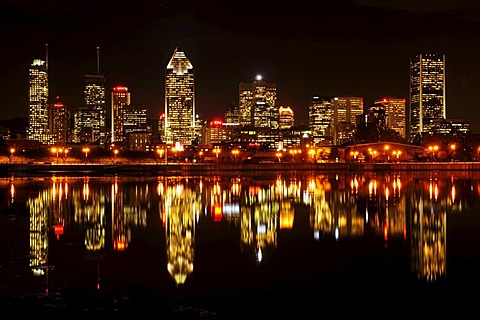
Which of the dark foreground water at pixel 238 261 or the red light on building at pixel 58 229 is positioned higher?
the red light on building at pixel 58 229

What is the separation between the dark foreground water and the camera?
1339cm

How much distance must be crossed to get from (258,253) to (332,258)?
2.27 meters

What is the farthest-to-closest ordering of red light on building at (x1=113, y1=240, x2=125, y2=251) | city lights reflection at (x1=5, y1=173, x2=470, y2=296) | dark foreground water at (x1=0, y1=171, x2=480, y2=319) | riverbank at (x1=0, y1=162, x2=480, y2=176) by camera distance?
riverbank at (x1=0, y1=162, x2=480, y2=176) < red light on building at (x1=113, y1=240, x2=125, y2=251) < city lights reflection at (x1=5, y1=173, x2=470, y2=296) < dark foreground water at (x1=0, y1=171, x2=480, y2=319)

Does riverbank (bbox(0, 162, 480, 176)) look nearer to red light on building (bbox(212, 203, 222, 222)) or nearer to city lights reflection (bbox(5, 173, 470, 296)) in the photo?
city lights reflection (bbox(5, 173, 470, 296))

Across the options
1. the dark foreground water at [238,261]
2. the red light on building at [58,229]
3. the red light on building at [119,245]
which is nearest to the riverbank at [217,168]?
the dark foreground water at [238,261]

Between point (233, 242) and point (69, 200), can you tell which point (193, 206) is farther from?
point (233, 242)

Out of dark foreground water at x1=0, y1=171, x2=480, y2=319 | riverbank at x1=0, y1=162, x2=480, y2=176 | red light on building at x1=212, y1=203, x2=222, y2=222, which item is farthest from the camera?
riverbank at x1=0, y1=162, x2=480, y2=176

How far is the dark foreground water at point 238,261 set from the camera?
13391 mm

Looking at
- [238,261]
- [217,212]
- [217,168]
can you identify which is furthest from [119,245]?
[217,168]

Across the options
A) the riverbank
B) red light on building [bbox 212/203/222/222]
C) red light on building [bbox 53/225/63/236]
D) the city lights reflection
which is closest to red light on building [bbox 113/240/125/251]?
the city lights reflection

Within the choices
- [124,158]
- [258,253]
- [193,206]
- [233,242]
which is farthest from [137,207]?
[124,158]

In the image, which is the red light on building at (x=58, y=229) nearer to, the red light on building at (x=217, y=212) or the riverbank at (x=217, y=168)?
the red light on building at (x=217, y=212)

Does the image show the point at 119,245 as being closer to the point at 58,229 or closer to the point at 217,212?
the point at 58,229

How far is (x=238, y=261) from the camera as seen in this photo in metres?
18.1
